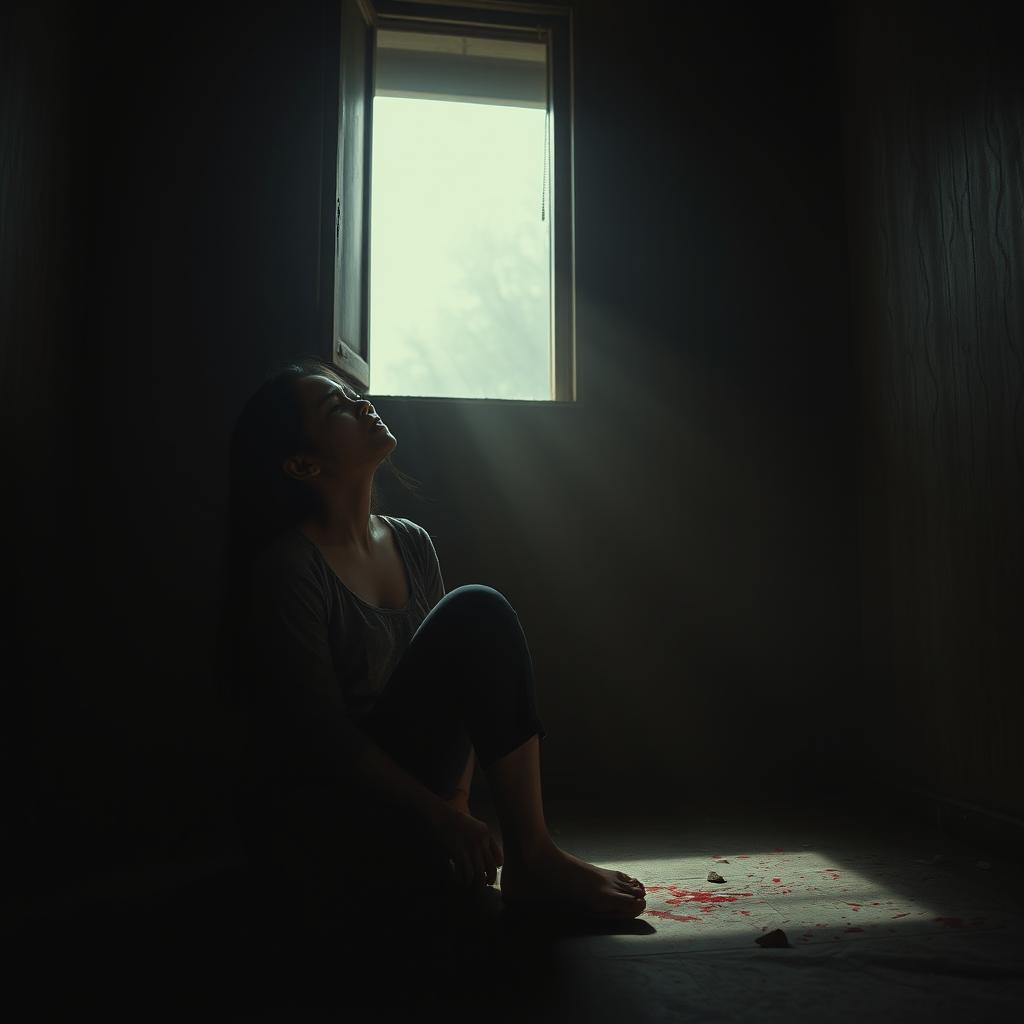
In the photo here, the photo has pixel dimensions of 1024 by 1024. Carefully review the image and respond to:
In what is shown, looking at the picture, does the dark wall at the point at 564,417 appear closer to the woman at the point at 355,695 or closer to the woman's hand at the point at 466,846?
the woman at the point at 355,695

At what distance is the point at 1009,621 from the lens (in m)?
1.71

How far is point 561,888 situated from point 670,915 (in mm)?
195

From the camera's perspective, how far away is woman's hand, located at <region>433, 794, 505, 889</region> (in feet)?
3.64

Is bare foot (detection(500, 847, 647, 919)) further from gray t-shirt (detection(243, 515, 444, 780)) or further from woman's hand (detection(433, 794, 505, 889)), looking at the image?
gray t-shirt (detection(243, 515, 444, 780))

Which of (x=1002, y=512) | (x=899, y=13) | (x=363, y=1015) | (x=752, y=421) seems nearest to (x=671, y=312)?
(x=752, y=421)

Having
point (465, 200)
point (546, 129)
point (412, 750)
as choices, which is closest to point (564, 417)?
point (465, 200)

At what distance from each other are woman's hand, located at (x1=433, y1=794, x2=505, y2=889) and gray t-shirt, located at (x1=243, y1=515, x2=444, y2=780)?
0.15 metres

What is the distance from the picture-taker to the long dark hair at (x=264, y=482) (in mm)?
1413

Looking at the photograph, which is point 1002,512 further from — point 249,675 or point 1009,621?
point 249,675

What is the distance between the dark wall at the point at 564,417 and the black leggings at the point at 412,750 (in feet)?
2.91

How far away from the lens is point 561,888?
49.6 inches

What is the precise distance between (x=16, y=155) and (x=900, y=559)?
2.20m

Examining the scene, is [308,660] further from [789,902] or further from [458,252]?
[458,252]

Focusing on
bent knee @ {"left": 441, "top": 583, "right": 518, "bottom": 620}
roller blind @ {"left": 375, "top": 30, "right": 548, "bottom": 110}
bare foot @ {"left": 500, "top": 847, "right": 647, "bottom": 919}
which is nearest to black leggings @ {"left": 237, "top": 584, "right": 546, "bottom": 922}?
bent knee @ {"left": 441, "top": 583, "right": 518, "bottom": 620}
